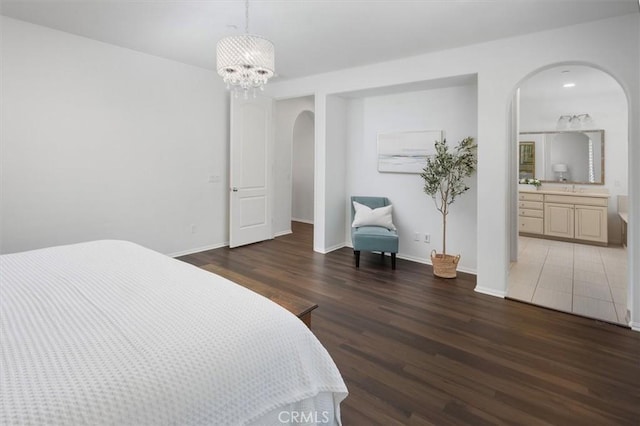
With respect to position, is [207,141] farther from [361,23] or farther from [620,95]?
[620,95]

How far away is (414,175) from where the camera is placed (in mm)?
4570

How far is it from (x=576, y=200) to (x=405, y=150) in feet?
11.0

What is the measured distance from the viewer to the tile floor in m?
3.06

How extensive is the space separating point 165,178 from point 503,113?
404 cm

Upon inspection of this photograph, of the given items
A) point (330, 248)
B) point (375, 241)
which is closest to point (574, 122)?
point (375, 241)

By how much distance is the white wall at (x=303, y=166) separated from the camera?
753 centimetres

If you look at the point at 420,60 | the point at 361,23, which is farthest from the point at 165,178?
the point at 420,60

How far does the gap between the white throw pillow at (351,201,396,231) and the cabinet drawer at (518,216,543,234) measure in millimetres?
3210

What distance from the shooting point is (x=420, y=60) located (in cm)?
385

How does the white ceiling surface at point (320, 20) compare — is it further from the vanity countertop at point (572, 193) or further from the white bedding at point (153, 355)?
the vanity countertop at point (572, 193)

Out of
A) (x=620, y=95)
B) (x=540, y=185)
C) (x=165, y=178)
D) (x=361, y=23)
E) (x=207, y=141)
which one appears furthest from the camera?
(x=540, y=185)
